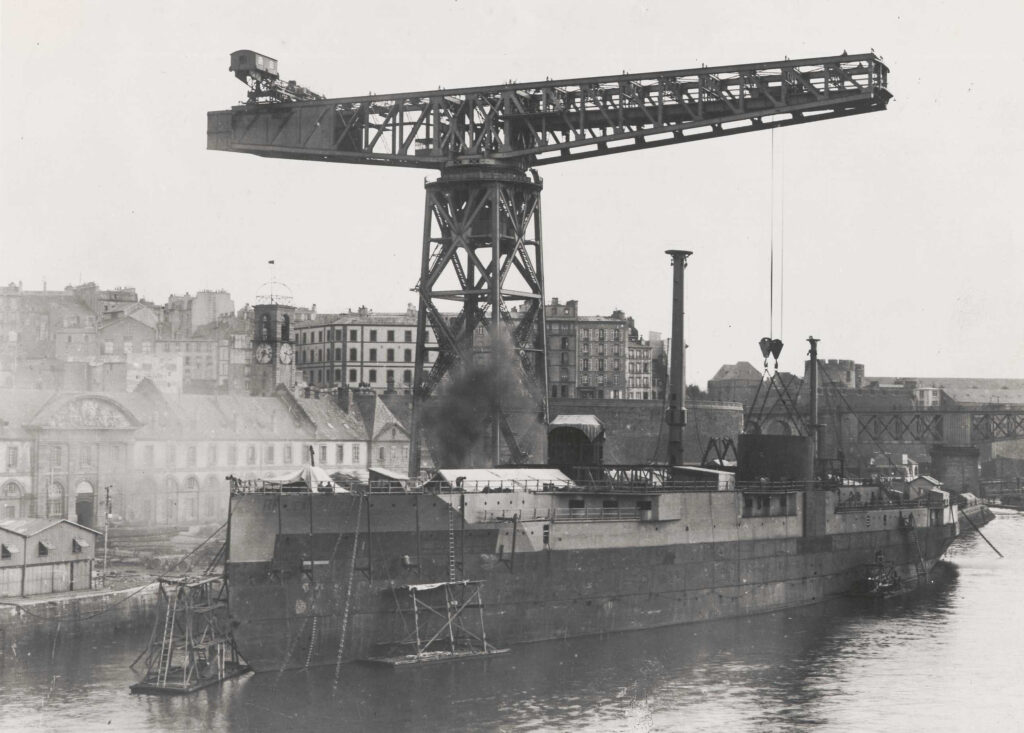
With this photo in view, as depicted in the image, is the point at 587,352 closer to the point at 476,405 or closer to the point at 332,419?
the point at 332,419

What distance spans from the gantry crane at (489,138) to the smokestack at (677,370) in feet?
19.9

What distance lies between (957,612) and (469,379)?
19.0 metres

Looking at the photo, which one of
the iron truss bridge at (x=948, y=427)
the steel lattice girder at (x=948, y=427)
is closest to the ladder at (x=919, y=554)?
the iron truss bridge at (x=948, y=427)

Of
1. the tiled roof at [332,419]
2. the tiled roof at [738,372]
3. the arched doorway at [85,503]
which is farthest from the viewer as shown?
the tiled roof at [738,372]

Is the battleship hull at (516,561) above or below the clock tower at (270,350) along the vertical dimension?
below

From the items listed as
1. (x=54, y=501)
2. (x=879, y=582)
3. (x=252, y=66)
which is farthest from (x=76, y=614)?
(x=879, y=582)

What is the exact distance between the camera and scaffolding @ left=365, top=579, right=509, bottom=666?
104 ft

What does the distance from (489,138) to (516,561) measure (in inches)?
563

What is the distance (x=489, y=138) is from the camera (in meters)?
41.1

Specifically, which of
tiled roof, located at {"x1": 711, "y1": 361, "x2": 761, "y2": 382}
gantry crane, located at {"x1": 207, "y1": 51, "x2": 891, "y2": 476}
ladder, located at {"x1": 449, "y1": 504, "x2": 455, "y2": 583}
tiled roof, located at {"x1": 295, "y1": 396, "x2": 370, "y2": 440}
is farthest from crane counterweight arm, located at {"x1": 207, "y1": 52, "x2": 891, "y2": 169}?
tiled roof, located at {"x1": 711, "y1": 361, "x2": 761, "y2": 382}

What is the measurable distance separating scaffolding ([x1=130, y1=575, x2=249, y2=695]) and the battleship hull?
48.9 inches

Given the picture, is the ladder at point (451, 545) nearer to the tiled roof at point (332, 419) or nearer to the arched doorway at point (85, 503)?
the arched doorway at point (85, 503)

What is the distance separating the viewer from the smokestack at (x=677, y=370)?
1831 inches

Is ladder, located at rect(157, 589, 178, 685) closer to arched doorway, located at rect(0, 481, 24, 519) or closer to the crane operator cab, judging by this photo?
the crane operator cab
